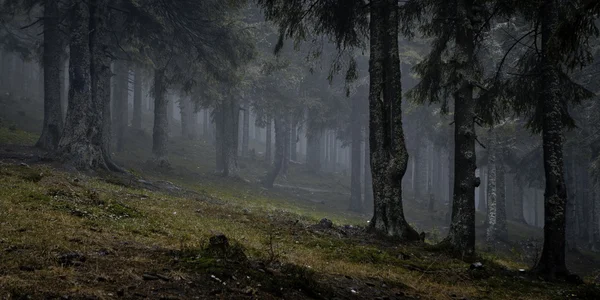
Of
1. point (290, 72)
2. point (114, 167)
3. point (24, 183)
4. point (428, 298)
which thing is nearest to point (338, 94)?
point (290, 72)

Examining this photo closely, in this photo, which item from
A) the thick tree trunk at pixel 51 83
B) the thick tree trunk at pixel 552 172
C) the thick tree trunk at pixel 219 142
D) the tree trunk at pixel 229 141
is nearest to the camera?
the thick tree trunk at pixel 552 172

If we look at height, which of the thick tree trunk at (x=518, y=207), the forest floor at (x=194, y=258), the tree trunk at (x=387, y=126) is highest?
the tree trunk at (x=387, y=126)

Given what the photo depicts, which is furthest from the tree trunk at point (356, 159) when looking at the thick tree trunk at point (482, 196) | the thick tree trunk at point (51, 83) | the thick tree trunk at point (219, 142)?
the thick tree trunk at point (51, 83)

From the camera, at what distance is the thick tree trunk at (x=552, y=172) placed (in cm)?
930

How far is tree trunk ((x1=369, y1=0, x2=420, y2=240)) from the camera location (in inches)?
454

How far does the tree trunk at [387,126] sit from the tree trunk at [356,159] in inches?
895

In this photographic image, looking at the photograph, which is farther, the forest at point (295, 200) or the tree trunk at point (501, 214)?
the tree trunk at point (501, 214)

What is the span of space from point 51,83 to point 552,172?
22541 millimetres

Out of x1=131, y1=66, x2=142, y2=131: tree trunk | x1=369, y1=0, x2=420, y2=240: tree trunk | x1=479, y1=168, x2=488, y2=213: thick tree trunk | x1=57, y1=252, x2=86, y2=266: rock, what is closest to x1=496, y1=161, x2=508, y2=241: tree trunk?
x1=369, y1=0, x2=420, y2=240: tree trunk

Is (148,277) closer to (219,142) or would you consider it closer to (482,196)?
(219,142)

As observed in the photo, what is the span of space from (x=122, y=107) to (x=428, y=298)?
32.0 meters

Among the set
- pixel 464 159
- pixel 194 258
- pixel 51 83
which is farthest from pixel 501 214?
pixel 51 83

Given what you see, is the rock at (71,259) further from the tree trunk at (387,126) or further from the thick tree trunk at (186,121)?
the thick tree trunk at (186,121)

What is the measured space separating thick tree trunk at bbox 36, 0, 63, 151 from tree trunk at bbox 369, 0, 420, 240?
16.1m
